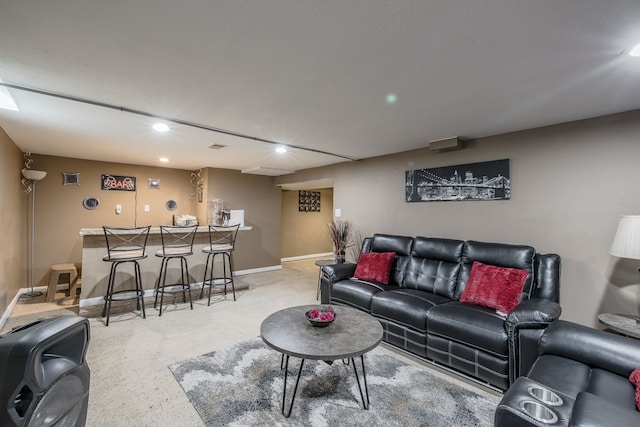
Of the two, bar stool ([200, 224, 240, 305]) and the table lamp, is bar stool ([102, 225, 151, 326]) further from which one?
the table lamp

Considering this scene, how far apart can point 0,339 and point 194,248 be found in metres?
4.23

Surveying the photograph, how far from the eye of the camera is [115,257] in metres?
3.51

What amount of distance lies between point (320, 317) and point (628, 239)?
2349 millimetres

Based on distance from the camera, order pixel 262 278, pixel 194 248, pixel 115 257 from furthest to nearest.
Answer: pixel 262 278
pixel 194 248
pixel 115 257

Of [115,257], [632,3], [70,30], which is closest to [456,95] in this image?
[632,3]

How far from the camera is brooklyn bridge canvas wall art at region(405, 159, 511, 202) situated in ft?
10.7

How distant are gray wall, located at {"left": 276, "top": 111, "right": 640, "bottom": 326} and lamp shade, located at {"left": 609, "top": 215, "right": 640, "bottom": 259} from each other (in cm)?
45

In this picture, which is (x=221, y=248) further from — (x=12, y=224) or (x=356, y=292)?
(x=12, y=224)

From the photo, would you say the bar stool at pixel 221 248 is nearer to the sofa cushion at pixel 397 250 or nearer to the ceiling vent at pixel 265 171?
the ceiling vent at pixel 265 171

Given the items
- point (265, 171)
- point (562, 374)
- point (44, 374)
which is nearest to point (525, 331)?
point (562, 374)

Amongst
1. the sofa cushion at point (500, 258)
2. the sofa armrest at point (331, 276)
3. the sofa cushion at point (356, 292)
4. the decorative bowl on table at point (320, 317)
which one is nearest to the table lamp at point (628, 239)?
the sofa cushion at point (500, 258)

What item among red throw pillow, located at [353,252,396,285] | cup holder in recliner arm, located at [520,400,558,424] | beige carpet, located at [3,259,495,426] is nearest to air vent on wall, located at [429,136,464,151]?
red throw pillow, located at [353,252,396,285]

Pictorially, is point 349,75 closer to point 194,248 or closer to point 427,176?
point 427,176

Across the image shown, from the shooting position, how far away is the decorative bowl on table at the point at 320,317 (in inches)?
83.9
